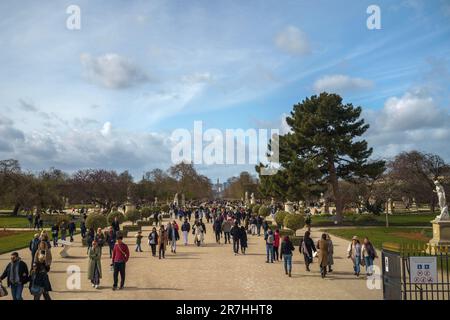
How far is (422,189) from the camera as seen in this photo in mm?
55344

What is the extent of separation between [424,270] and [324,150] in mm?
29478

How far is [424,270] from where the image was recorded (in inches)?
418

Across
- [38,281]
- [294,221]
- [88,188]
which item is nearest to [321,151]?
[294,221]

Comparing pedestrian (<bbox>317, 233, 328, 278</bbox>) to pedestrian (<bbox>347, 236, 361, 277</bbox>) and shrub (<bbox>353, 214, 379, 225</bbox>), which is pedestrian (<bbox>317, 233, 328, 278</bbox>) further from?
shrub (<bbox>353, 214, 379, 225</bbox>)

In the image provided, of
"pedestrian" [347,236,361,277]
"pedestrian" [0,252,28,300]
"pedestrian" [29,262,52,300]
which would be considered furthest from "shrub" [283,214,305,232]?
"pedestrian" [0,252,28,300]

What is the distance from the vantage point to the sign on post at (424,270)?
10.5m

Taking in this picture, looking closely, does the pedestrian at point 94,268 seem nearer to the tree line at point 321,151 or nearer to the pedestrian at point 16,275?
the pedestrian at point 16,275

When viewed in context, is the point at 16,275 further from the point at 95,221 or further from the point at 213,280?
the point at 95,221

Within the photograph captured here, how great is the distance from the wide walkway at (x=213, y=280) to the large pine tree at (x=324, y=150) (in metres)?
19.1

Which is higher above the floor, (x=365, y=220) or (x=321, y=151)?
(x=321, y=151)
